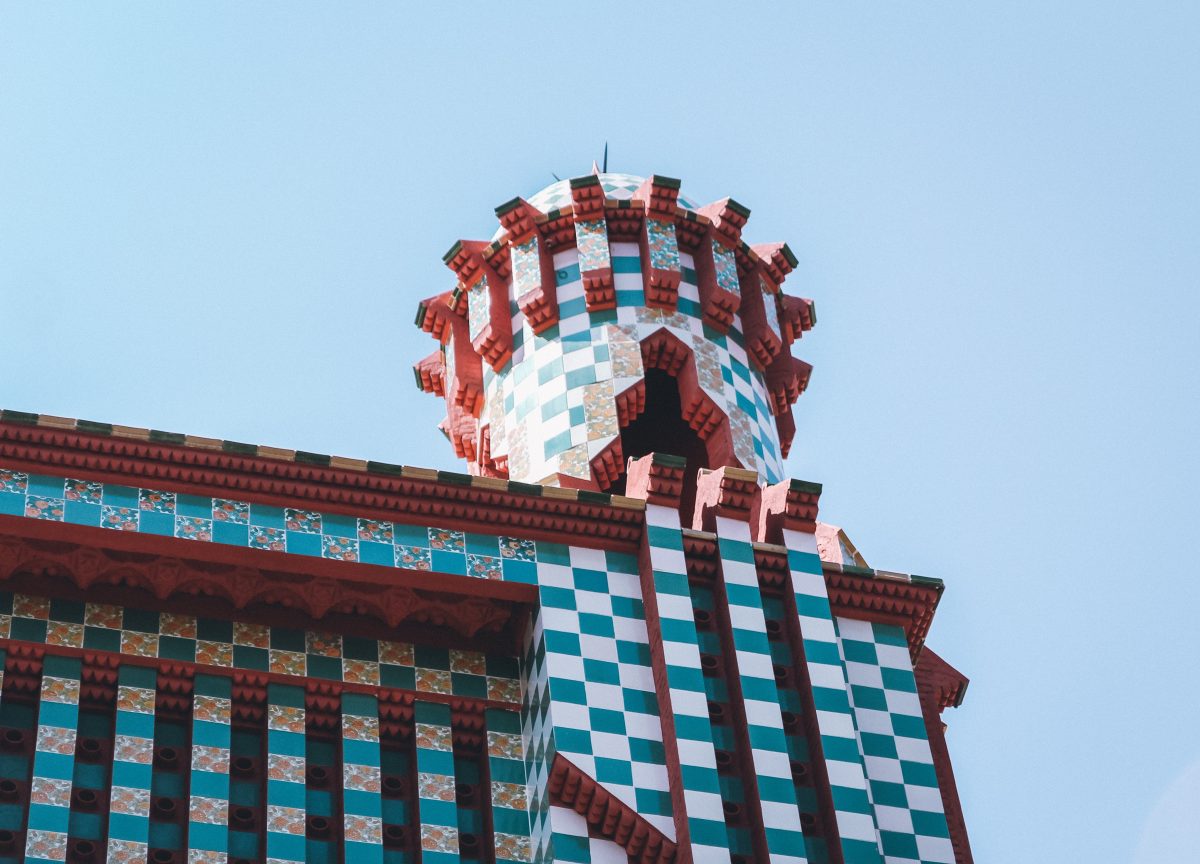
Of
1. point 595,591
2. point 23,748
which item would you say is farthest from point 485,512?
point 23,748

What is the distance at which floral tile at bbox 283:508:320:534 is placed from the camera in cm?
1753

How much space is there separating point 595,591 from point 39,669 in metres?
3.76

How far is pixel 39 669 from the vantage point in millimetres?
16672

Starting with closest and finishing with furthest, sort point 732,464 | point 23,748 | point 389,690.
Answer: point 23,748
point 389,690
point 732,464

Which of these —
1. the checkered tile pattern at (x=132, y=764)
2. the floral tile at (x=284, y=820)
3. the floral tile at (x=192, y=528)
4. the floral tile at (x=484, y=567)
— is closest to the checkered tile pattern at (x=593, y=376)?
the floral tile at (x=484, y=567)

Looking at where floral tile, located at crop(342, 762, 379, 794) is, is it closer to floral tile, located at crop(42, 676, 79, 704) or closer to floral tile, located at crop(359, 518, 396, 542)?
floral tile, located at crop(359, 518, 396, 542)

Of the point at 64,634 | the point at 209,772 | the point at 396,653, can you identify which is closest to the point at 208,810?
the point at 209,772

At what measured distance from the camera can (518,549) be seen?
18047 mm

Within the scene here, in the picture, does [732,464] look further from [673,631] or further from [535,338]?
[673,631]

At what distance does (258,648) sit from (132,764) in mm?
1372

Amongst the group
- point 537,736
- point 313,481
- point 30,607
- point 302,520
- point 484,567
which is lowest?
point 537,736

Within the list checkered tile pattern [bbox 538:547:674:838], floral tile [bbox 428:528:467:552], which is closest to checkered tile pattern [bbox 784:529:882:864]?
checkered tile pattern [bbox 538:547:674:838]

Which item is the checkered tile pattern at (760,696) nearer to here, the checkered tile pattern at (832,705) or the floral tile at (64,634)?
the checkered tile pattern at (832,705)

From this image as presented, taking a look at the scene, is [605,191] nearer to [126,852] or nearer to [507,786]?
[507,786]
